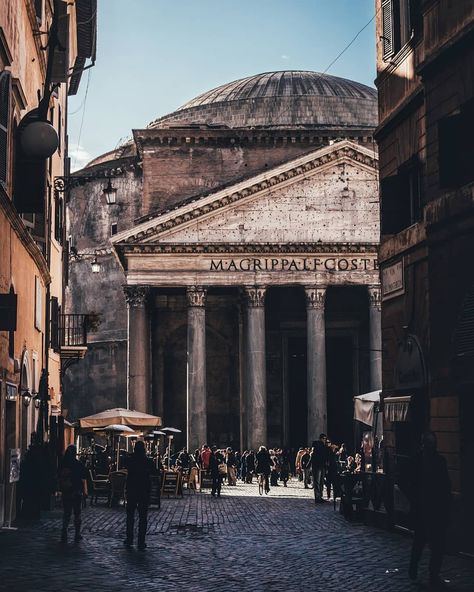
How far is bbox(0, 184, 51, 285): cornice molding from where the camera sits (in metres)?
12.5

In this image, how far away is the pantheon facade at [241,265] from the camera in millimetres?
35750

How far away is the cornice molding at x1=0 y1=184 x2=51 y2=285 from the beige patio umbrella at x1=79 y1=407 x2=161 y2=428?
487 centimetres

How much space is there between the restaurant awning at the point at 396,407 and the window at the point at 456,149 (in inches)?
105

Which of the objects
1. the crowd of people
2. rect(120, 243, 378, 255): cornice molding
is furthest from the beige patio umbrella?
rect(120, 243, 378, 255): cornice molding

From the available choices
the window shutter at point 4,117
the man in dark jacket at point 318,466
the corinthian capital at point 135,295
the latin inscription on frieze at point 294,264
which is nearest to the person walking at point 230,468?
the man in dark jacket at point 318,466

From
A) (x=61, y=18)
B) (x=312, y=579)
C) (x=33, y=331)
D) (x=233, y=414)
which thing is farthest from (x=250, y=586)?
(x=233, y=414)

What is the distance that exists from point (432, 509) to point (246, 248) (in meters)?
27.4

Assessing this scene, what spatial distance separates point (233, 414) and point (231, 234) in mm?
8515

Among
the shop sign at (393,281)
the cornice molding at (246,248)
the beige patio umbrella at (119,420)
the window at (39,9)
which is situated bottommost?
the beige patio umbrella at (119,420)

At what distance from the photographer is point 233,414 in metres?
41.8

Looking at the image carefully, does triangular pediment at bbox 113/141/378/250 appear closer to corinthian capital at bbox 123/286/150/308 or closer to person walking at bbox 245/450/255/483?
corinthian capital at bbox 123/286/150/308

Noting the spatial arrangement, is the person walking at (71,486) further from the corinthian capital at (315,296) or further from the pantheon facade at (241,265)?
the corinthian capital at (315,296)

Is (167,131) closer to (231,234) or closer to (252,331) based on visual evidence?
(231,234)

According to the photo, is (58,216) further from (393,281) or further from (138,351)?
(138,351)
